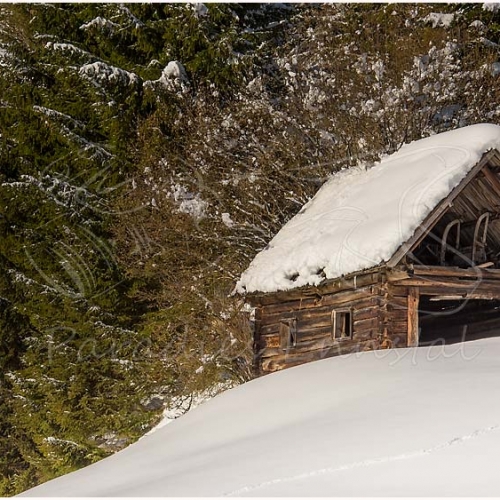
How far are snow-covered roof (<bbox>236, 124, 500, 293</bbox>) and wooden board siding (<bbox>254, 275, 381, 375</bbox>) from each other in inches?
31.2

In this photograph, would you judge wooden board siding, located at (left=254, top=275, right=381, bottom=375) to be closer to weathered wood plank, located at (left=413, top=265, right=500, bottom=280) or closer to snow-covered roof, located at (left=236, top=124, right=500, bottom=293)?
snow-covered roof, located at (left=236, top=124, right=500, bottom=293)

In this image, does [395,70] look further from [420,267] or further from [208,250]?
[420,267]

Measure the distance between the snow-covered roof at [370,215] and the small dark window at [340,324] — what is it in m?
1.09

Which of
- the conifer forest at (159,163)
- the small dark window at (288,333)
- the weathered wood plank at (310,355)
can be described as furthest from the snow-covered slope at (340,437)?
the conifer forest at (159,163)

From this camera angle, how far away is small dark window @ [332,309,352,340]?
18016mm

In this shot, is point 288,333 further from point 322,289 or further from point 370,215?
point 370,215

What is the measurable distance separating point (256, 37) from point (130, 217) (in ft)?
31.3

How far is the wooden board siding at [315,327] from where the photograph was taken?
56.0 feet

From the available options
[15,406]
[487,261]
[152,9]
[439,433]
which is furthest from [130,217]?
[439,433]

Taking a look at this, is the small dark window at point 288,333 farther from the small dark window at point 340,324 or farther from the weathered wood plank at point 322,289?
the small dark window at point 340,324

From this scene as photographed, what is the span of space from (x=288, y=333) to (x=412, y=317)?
336cm

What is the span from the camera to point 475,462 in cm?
798

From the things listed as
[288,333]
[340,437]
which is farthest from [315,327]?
[340,437]

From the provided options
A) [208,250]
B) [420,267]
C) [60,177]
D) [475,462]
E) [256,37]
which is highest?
[256,37]
